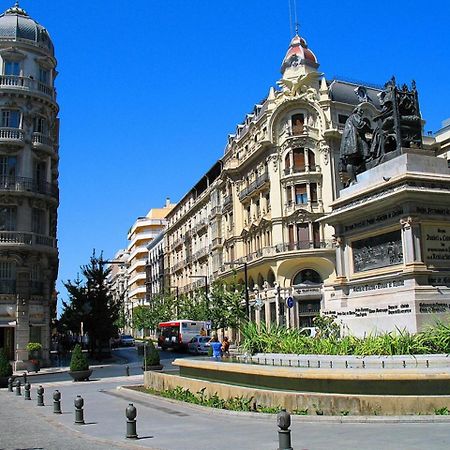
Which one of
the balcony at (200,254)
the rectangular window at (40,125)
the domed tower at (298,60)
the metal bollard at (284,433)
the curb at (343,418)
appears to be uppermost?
the domed tower at (298,60)

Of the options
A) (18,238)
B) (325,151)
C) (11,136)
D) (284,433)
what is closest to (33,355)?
(18,238)

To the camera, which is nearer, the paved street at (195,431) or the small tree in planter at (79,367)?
the paved street at (195,431)

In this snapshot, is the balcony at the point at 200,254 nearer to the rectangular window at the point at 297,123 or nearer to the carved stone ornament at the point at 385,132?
the rectangular window at the point at 297,123

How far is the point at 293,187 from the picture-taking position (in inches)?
2244

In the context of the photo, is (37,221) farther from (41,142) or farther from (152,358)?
(152,358)

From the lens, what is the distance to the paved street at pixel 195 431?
1052 centimetres

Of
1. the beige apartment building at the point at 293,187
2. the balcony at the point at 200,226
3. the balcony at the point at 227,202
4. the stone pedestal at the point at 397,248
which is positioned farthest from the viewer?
the balcony at the point at 200,226

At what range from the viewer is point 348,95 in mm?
60281

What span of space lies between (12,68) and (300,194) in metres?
26.2

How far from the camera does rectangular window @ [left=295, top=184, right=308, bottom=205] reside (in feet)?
186

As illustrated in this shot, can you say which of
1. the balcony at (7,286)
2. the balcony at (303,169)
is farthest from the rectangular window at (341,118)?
the balcony at (7,286)

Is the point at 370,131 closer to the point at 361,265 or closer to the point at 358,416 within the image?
the point at 361,265

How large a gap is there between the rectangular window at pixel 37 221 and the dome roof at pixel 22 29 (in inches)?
485

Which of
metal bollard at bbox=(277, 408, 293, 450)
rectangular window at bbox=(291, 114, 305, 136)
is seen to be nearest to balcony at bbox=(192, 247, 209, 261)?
rectangular window at bbox=(291, 114, 305, 136)
